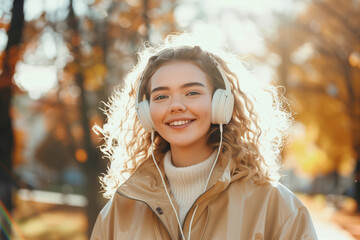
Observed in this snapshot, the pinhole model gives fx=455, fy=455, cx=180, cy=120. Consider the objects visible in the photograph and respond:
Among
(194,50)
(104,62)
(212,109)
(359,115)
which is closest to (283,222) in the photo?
(212,109)

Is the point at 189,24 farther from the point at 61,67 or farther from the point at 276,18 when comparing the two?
the point at 276,18

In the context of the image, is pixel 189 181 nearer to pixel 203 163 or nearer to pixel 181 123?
pixel 203 163

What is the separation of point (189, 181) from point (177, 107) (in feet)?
1.54

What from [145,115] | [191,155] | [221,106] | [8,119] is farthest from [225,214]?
[8,119]

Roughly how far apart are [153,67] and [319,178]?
4021 cm

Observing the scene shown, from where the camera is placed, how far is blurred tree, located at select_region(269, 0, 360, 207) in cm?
1384

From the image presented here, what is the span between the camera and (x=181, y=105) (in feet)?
8.62

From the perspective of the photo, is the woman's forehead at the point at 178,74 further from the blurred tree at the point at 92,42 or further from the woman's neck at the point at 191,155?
the blurred tree at the point at 92,42

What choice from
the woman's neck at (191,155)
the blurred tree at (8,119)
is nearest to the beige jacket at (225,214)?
the woman's neck at (191,155)

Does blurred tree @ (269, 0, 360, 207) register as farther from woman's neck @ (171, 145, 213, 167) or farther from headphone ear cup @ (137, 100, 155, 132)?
headphone ear cup @ (137, 100, 155, 132)

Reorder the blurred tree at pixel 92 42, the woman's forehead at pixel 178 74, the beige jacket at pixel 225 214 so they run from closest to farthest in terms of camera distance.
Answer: the beige jacket at pixel 225 214, the woman's forehead at pixel 178 74, the blurred tree at pixel 92 42

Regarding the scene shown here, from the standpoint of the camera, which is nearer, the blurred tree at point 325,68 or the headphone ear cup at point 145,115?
the headphone ear cup at point 145,115

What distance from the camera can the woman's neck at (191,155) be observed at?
111 inches

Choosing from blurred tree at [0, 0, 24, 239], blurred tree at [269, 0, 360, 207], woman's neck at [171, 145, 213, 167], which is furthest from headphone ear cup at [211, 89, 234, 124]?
blurred tree at [269, 0, 360, 207]
